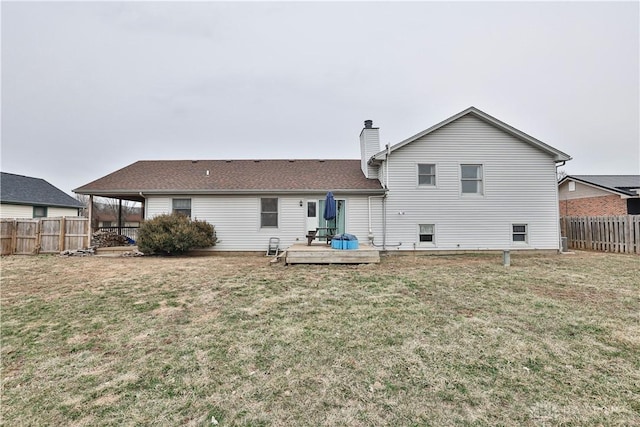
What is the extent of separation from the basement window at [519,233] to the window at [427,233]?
3351 mm

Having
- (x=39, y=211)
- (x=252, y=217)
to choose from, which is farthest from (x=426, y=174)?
(x=39, y=211)

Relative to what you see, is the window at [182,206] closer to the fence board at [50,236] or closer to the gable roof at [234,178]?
the gable roof at [234,178]

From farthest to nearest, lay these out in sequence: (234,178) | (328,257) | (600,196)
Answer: (600,196), (234,178), (328,257)

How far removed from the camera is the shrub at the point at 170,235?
1047 centimetres

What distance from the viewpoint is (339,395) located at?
249cm

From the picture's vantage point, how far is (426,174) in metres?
11.6

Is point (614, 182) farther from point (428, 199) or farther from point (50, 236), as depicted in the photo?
point (50, 236)

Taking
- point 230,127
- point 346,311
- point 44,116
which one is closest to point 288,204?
point 346,311

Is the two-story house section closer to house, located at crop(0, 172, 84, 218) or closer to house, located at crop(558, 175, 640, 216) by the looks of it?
house, located at crop(558, 175, 640, 216)

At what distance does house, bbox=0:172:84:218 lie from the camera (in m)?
19.3

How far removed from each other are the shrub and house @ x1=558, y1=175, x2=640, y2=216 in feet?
66.2

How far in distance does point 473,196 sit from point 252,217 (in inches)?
368

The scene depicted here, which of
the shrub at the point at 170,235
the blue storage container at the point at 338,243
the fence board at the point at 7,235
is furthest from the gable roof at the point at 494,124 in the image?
the fence board at the point at 7,235

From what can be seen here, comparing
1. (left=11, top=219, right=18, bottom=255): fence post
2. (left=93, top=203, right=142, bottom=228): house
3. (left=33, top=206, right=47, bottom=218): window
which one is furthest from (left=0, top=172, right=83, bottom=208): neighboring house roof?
(left=11, top=219, right=18, bottom=255): fence post
